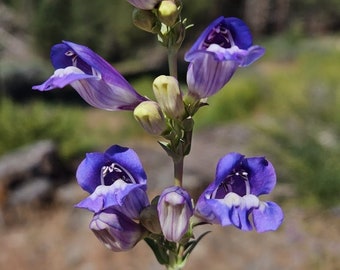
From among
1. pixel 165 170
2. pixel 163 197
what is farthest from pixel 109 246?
pixel 165 170

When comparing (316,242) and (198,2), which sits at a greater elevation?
(316,242)

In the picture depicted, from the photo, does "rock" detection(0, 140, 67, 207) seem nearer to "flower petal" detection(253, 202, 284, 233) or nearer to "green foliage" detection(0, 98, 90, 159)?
"green foliage" detection(0, 98, 90, 159)

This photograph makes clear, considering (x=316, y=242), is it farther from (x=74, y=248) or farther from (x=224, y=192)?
(x=224, y=192)

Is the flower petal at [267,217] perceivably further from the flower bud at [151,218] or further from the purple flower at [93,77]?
the purple flower at [93,77]

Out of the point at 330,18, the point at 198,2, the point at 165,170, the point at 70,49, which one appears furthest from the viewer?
the point at 330,18

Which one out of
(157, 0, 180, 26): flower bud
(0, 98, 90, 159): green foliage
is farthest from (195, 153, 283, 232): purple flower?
(0, 98, 90, 159): green foliage

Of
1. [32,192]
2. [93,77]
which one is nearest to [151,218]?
[93,77]
